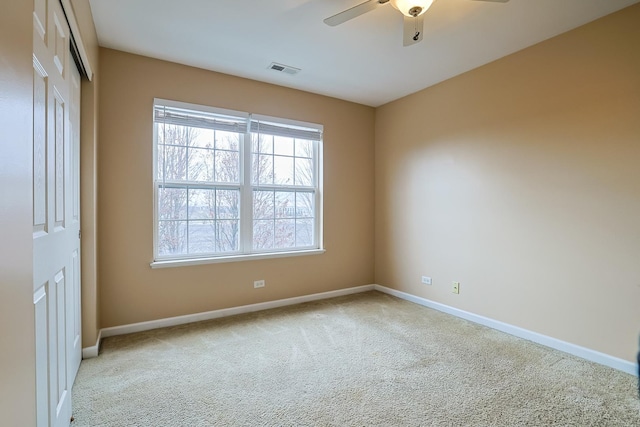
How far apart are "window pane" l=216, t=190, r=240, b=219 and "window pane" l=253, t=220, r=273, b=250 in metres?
0.27

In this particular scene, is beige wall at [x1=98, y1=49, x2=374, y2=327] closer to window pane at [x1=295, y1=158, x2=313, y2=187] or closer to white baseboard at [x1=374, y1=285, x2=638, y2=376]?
window pane at [x1=295, y1=158, x2=313, y2=187]

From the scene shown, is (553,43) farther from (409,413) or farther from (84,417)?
(84,417)

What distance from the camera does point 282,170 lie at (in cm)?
388

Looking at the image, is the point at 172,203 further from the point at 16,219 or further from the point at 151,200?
the point at 16,219

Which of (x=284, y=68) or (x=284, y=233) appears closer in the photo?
(x=284, y=68)

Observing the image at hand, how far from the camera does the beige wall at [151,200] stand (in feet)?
9.41

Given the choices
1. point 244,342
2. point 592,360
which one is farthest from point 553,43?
point 244,342

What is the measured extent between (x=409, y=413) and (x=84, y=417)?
189 cm

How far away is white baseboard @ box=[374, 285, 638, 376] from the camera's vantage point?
7.63 feet

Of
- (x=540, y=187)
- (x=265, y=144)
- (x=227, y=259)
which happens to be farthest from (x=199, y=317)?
(x=540, y=187)

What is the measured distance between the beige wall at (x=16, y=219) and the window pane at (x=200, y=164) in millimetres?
2280

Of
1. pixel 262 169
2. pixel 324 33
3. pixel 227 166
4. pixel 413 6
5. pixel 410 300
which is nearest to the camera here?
pixel 413 6

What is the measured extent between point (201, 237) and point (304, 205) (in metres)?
1.36

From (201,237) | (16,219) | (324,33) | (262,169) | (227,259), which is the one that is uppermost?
(324,33)
